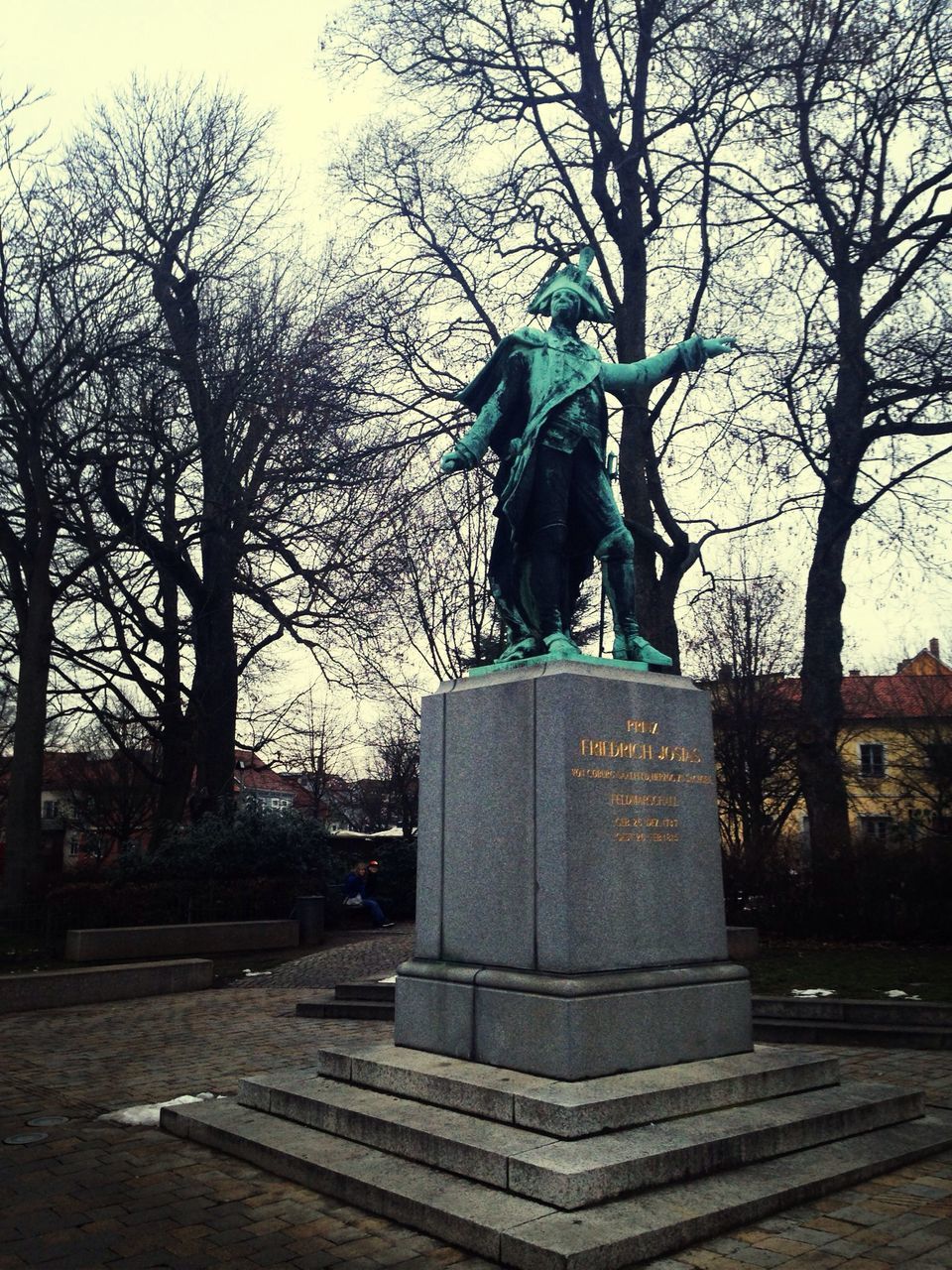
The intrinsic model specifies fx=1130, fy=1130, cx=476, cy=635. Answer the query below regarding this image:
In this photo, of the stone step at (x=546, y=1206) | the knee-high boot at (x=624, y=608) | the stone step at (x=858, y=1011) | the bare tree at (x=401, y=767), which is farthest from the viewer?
the bare tree at (x=401, y=767)

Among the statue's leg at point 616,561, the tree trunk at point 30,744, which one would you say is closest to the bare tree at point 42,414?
the tree trunk at point 30,744

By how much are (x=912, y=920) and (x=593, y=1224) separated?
38.6ft

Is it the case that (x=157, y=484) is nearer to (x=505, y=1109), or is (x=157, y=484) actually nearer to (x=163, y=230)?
(x=163, y=230)

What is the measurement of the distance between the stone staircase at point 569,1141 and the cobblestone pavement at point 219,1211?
109 millimetres

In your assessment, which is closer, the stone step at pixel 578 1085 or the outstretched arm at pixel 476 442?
the stone step at pixel 578 1085

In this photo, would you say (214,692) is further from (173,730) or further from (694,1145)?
(694,1145)

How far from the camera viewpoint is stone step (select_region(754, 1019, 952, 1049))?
8867 mm

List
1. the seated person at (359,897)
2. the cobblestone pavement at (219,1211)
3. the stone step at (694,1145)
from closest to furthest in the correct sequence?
the cobblestone pavement at (219,1211)
the stone step at (694,1145)
the seated person at (359,897)

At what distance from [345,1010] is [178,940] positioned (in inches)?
248

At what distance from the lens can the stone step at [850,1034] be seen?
29.1 ft

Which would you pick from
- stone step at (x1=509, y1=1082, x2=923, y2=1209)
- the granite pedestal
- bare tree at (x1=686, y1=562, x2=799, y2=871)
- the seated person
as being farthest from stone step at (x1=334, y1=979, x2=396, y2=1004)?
bare tree at (x1=686, y1=562, x2=799, y2=871)

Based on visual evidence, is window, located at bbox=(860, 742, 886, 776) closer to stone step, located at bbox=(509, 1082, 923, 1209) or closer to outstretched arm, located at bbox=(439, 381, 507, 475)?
outstretched arm, located at bbox=(439, 381, 507, 475)

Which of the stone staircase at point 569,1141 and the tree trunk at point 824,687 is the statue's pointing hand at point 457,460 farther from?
the tree trunk at point 824,687

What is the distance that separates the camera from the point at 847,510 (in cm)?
1783
